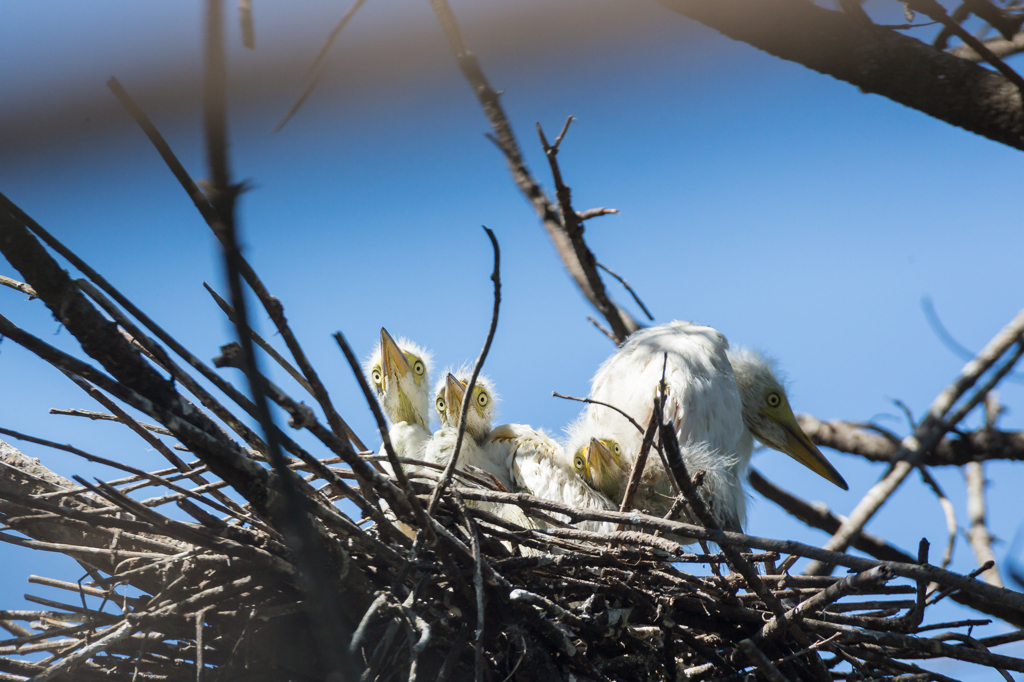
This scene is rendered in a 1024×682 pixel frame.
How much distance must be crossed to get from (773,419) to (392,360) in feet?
6.12

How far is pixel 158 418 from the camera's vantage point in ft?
4.64

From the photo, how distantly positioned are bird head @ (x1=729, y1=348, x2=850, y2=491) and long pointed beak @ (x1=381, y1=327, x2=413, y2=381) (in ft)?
5.33

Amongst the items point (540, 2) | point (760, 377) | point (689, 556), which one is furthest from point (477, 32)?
point (760, 377)

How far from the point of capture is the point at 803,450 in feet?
12.0

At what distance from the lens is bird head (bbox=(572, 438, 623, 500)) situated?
9.15 ft

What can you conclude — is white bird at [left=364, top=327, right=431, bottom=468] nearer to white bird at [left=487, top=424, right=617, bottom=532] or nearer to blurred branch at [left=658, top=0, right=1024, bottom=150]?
white bird at [left=487, top=424, right=617, bottom=532]

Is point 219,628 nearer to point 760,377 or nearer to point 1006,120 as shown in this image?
point 1006,120

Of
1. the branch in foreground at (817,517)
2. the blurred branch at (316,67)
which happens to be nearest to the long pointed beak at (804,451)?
the branch in foreground at (817,517)

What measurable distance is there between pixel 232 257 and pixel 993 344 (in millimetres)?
2496

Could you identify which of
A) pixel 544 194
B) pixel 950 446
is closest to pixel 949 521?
pixel 950 446

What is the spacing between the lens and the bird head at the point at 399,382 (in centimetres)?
362

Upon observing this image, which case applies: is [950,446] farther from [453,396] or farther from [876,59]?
[453,396]

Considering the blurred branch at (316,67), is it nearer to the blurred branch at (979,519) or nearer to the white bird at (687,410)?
the white bird at (687,410)

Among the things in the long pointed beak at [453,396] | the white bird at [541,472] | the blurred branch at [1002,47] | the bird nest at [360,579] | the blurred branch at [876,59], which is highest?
the blurred branch at [1002,47]
